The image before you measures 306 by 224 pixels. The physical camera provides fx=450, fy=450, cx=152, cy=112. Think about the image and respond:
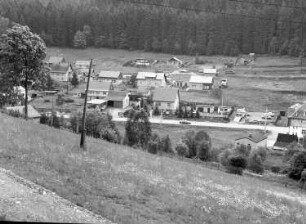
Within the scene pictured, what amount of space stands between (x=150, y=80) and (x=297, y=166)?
4657 centimetres

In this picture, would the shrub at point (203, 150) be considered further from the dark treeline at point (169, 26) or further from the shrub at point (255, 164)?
the dark treeline at point (169, 26)

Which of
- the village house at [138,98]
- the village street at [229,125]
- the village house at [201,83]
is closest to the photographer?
the village street at [229,125]

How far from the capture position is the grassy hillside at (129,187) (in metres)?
11.4

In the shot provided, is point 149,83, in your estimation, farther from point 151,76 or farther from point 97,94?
point 97,94

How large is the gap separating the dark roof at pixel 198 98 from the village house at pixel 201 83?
3.47 metres

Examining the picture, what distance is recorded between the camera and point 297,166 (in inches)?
1240

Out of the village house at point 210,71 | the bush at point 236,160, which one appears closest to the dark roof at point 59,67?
the village house at point 210,71

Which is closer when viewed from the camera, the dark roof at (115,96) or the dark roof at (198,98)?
the dark roof at (115,96)

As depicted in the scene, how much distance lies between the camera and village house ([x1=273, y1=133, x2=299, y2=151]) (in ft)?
140

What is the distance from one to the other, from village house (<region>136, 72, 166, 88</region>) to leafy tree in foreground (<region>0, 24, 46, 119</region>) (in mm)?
48977

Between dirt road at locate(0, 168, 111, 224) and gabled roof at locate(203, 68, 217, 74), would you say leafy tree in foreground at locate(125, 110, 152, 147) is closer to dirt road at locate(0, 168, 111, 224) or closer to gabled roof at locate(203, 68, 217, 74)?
dirt road at locate(0, 168, 111, 224)

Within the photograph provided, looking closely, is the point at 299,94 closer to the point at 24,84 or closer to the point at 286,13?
the point at 286,13

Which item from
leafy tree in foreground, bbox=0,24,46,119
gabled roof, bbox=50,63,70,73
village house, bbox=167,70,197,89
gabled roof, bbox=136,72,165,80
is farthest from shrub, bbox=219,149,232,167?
gabled roof, bbox=50,63,70,73

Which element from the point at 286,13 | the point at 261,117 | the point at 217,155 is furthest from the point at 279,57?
the point at 217,155
